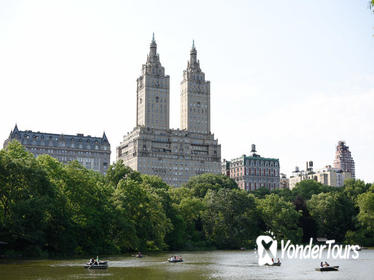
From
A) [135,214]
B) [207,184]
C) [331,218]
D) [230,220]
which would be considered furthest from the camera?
[207,184]

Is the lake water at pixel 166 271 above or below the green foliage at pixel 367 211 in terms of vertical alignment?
below

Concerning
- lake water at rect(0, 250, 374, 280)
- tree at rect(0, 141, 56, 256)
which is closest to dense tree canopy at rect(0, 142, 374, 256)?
tree at rect(0, 141, 56, 256)

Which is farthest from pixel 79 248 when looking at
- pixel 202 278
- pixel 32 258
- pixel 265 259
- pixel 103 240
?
pixel 202 278

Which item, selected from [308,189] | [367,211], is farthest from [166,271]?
[308,189]

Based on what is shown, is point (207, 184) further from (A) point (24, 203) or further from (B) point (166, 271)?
(B) point (166, 271)

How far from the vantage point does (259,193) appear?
170 m

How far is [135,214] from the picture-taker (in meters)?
Answer: 98.5

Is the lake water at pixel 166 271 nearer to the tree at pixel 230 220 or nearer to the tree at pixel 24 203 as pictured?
the tree at pixel 24 203

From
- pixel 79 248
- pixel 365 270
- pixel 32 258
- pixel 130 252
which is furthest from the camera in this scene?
pixel 130 252

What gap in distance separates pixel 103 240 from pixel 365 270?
42.1 m

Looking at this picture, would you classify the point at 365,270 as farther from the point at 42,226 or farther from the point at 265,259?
the point at 42,226

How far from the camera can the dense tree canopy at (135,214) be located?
7462cm

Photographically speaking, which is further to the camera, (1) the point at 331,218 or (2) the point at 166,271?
(1) the point at 331,218

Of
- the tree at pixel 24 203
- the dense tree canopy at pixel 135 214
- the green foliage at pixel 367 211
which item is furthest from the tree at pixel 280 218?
the tree at pixel 24 203
